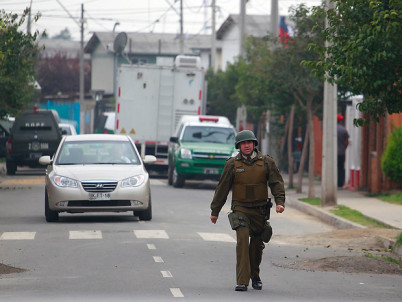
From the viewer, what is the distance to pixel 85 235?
15.9 meters

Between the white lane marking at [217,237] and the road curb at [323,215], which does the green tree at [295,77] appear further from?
the white lane marking at [217,237]

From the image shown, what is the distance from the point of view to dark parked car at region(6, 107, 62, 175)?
110ft

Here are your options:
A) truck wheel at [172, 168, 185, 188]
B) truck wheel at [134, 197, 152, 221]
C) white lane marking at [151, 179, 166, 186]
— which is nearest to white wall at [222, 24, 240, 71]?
white lane marking at [151, 179, 166, 186]

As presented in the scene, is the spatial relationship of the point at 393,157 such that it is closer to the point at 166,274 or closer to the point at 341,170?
the point at 341,170

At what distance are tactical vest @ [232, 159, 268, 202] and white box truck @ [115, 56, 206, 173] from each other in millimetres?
22604

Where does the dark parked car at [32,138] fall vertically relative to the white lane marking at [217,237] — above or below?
above

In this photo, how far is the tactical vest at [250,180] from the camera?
417 inches

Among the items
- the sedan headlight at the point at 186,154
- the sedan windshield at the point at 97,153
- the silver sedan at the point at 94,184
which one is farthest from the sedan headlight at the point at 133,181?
the sedan headlight at the point at 186,154

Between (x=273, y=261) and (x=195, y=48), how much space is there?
256 ft

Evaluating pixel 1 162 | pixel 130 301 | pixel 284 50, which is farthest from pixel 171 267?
pixel 1 162

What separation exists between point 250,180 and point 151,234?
586 cm

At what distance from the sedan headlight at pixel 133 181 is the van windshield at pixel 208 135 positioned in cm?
1159

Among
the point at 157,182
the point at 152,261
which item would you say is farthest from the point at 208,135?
the point at 152,261

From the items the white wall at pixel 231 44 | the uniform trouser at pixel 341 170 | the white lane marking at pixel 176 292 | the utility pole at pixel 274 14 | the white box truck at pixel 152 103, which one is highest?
the white wall at pixel 231 44
